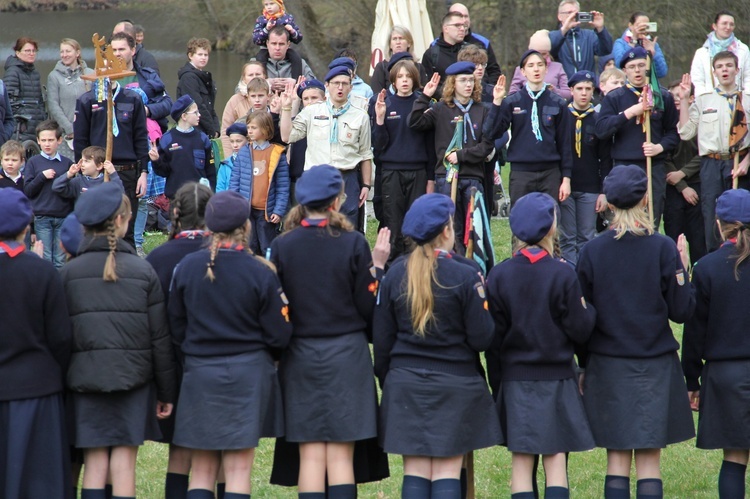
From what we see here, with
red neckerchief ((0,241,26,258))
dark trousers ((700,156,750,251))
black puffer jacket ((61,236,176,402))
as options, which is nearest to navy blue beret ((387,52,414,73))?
dark trousers ((700,156,750,251))

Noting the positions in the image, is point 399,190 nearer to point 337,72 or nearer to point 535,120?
point 337,72

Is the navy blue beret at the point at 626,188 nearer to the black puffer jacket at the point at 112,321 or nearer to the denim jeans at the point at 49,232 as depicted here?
the black puffer jacket at the point at 112,321

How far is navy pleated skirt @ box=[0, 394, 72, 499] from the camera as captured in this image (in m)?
4.89

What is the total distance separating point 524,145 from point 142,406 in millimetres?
5043

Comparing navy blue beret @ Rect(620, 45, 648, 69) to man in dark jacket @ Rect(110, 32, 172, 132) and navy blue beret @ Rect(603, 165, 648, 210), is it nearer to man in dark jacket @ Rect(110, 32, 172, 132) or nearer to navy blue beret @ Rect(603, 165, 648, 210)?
navy blue beret @ Rect(603, 165, 648, 210)

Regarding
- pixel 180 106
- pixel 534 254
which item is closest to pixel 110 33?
pixel 180 106

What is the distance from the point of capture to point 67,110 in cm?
1294

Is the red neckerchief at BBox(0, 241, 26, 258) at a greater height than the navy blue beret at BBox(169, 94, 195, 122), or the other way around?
the navy blue beret at BBox(169, 94, 195, 122)

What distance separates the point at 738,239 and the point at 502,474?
204 cm

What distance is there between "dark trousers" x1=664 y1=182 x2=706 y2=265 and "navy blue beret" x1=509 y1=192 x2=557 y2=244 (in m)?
5.43

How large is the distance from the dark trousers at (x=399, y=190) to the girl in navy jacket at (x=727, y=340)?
4250 mm

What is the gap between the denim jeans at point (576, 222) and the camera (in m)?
9.58

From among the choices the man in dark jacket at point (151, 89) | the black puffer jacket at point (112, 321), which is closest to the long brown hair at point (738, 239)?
the black puffer jacket at point (112, 321)

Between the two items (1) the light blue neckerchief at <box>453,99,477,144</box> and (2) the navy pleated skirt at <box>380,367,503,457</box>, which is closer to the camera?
(2) the navy pleated skirt at <box>380,367,503,457</box>
